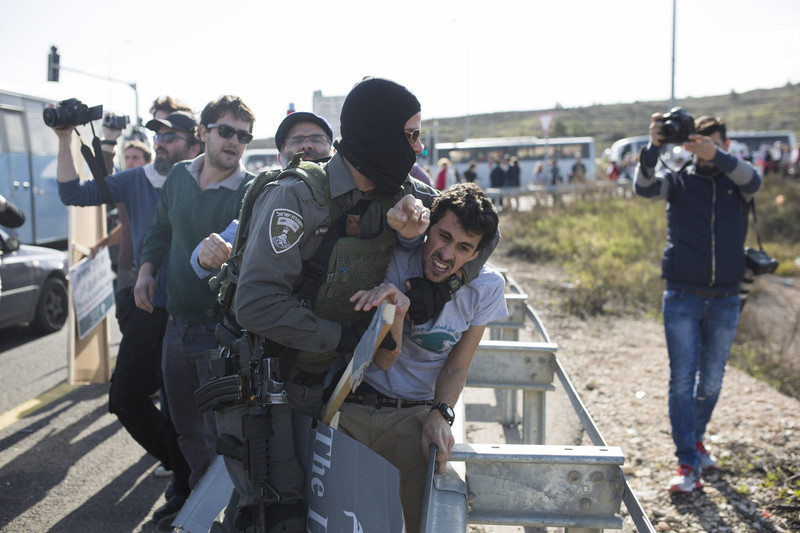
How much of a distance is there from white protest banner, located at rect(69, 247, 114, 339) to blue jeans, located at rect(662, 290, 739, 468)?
4281mm

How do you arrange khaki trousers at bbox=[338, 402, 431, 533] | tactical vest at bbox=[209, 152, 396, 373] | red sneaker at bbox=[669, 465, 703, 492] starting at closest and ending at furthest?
tactical vest at bbox=[209, 152, 396, 373] < khaki trousers at bbox=[338, 402, 431, 533] < red sneaker at bbox=[669, 465, 703, 492]

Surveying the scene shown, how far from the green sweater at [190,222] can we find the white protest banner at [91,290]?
200 cm

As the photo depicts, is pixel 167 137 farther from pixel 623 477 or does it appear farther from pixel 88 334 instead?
pixel 623 477

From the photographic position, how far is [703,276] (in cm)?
411

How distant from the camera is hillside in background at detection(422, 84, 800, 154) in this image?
71500 mm

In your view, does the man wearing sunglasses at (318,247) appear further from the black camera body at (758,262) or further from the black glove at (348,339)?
the black camera body at (758,262)

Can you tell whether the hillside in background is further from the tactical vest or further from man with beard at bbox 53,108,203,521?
the tactical vest

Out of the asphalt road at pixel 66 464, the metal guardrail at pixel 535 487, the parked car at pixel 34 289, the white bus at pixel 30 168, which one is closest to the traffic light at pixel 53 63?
the white bus at pixel 30 168

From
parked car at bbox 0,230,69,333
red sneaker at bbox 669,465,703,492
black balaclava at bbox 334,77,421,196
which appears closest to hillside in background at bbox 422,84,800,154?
parked car at bbox 0,230,69,333

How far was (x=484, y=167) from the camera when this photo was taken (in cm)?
3884

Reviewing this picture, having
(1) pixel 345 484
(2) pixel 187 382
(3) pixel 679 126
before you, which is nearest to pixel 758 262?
(3) pixel 679 126

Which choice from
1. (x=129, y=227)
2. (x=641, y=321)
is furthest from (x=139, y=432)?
(x=641, y=321)

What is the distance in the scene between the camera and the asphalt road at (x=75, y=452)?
11.9 ft

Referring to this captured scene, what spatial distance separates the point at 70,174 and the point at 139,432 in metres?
1.55
